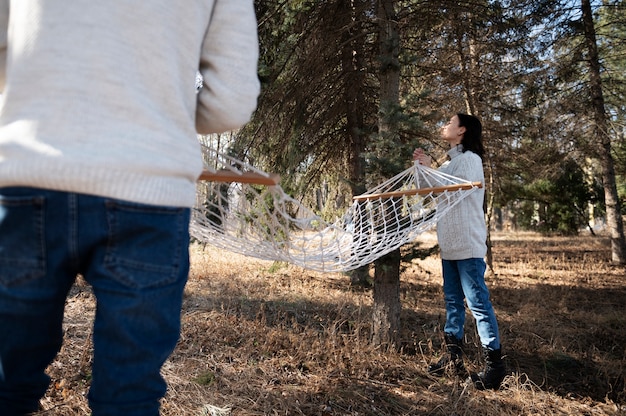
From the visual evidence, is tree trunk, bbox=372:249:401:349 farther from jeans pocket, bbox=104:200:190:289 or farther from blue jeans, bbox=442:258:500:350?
jeans pocket, bbox=104:200:190:289

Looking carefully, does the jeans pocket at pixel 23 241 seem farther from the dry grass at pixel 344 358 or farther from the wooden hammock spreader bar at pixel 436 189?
the wooden hammock spreader bar at pixel 436 189

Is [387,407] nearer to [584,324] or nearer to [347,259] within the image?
[347,259]

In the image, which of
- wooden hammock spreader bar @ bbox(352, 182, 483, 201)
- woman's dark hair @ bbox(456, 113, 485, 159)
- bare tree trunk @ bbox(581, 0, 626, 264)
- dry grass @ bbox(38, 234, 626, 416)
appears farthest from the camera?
bare tree trunk @ bbox(581, 0, 626, 264)

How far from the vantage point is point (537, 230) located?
13.8m

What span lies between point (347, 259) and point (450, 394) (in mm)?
910

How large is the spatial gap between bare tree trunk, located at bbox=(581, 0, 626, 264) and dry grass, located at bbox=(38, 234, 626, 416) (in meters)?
2.91

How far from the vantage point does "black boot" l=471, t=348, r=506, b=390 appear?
2455 mm

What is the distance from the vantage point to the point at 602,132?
729 centimetres

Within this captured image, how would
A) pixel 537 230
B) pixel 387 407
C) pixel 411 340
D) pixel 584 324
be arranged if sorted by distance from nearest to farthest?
pixel 387 407
pixel 411 340
pixel 584 324
pixel 537 230

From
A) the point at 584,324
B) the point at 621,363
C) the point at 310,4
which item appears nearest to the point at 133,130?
the point at 310,4

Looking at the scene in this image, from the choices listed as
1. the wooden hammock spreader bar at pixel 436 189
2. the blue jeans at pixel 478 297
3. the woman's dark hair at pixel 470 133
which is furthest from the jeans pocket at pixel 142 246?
the woman's dark hair at pixel 470 133

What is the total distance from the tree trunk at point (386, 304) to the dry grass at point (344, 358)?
13 cm

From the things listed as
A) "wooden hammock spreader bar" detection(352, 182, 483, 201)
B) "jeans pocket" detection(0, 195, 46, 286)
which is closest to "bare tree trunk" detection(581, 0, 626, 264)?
"wooden hammock spreader bar" detection(352, 182, 483, 201)

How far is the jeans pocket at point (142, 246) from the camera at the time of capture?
67 cm
